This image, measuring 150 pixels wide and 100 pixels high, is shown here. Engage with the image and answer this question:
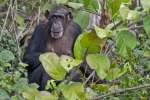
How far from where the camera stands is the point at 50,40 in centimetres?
704

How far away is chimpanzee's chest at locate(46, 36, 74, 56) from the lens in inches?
277

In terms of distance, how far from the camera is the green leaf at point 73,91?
313 cm

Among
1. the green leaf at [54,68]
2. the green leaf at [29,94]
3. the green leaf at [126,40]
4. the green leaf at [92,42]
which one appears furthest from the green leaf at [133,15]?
the green leaf at [29,94]

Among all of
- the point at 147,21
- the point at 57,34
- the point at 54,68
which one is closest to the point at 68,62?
the point at 54,68

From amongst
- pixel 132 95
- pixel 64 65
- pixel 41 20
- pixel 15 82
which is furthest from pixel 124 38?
pixel 41 20

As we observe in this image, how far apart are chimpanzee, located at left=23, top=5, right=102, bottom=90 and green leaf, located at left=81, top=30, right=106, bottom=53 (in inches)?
135

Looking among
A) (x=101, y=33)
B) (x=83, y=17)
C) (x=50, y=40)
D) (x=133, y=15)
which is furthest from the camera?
(x=50, y=40)

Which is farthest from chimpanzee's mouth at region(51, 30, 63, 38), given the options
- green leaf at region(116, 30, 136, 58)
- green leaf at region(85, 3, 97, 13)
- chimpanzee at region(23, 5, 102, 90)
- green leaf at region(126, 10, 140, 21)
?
green leaf at region(126, 10, 140, 21)

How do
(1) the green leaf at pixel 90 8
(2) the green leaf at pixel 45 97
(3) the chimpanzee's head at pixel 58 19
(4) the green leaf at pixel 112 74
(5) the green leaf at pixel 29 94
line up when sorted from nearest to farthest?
(2) the green leaf at pixel 45 97
(5) the green leaf at pixel 29 94
(4) the green leaf at pixel 112 74
(1) the green leaf at pixel 90 8
(3) the chimpanzee's head at pixel 58 19

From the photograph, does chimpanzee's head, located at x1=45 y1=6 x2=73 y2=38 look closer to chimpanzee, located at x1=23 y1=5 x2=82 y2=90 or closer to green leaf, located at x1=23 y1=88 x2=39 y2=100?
chimpanzee, located at x1=23 y1=5 x2=82 y2=90

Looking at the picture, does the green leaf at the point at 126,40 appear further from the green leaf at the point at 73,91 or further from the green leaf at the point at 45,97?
the green leaf at the point at 45,97

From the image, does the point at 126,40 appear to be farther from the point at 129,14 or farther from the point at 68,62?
the point at 68,62

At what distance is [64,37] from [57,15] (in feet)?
1.58

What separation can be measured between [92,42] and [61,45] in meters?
4.01
